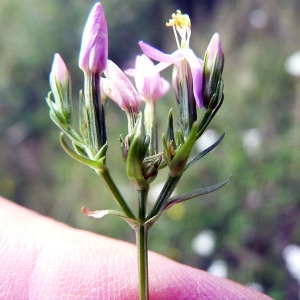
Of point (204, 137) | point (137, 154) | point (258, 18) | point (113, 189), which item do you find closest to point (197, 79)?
point (137, 154)

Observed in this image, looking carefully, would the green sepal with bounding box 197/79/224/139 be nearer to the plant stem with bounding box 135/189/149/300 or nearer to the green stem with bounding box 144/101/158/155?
the green stem with bounding box 144/101/158/155

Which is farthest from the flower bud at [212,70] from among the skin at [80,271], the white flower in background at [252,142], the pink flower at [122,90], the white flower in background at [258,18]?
the white flower in background at [258,18]

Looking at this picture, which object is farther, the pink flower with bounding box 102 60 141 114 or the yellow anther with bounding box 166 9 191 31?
the yellow anther with bounding box 166 9 191 31

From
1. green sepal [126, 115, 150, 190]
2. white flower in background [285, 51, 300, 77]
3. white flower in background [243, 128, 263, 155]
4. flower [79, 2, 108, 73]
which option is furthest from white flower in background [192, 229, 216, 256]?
flower [79, 2, 108, 73]

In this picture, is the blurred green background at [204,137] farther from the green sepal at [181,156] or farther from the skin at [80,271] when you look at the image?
the green sepal at [181,156]

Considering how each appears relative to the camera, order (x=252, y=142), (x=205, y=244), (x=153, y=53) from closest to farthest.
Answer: (x=153, y=53) < (x=205, y=244) < (x=252, y=142)

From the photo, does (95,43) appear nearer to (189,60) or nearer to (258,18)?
(189,60)

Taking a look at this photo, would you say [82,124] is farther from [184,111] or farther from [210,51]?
[210,51]

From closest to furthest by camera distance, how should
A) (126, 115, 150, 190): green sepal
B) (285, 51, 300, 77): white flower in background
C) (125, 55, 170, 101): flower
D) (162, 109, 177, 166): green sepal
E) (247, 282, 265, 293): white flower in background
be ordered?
(126, 115, 150, 190): green sepal < (162, 109, 177, 166): green sepal < (125, 55, 170, 101): flower < (247, 282, 265, 293): white flower in background < (285, 51, 300, 77): white flower in background

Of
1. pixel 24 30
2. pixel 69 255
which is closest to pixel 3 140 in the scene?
pixel 24 30
